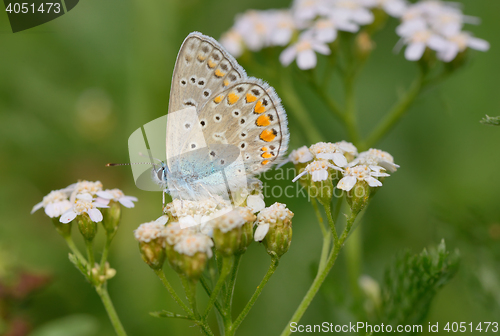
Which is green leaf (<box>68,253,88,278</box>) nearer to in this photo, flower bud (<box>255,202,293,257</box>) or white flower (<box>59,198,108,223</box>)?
white flower (<box>59,198,108,223</box>)

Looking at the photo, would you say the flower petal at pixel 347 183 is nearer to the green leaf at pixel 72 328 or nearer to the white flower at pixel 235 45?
the green leaf at pixel 72 328

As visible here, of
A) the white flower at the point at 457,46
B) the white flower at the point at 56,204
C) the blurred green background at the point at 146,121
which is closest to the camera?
the white flower at the point at 56,204

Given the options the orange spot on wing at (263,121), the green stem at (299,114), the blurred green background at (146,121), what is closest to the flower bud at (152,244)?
the orange spot on wing at (263,121)

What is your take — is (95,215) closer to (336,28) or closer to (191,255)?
(191,255)

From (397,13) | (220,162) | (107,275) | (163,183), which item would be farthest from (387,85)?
(107,275)

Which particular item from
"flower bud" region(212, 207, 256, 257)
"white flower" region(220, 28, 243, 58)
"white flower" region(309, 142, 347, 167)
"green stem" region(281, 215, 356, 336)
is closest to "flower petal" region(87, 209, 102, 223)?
"flower bud" region(212, 207, 256, 257)

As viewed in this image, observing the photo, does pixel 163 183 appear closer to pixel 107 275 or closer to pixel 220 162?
pixel 220 162

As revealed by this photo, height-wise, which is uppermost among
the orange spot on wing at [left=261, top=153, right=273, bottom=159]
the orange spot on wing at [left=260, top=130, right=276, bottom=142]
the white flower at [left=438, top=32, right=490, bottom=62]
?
the white flower at [left=438, top=32, right=490, bottom=62]

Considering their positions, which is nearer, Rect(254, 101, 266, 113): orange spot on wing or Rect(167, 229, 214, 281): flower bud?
Rect(167, 229, 214, 281): flower bud
